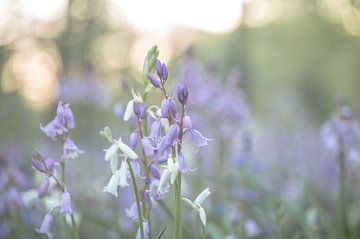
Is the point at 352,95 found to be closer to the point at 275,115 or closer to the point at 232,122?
the point at 275,115

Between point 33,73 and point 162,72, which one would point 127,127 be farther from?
point 33,73

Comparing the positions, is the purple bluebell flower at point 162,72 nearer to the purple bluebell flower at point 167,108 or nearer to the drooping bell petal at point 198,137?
the purple bluebell flower at point 167,108

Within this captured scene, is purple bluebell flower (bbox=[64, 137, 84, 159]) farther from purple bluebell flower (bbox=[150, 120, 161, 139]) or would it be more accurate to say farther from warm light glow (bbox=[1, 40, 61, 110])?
warm light glow (bbox=[1, 40, 61, 110])

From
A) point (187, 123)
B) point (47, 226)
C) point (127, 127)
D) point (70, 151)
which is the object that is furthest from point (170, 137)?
point (127, 127)

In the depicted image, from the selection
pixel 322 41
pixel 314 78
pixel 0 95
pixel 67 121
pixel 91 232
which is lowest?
pixel 314 78

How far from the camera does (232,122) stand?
4.38m

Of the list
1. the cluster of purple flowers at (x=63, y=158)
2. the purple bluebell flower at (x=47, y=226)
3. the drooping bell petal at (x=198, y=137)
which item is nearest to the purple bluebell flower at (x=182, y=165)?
the drooping bell petal at (x=198, y=137)

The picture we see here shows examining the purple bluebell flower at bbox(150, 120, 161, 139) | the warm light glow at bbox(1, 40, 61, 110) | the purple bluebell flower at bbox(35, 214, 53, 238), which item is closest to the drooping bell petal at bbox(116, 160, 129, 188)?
the purple bluebell flower at bbox(150, 120, 161, 139)

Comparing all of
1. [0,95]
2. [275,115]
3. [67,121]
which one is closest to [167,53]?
[275,115]

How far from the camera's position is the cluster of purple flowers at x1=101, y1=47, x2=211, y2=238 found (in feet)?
5.46

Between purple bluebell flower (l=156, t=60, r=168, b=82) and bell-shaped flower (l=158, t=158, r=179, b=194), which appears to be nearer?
bell-shaped flower (l=158, t=158, r=179, b=194)

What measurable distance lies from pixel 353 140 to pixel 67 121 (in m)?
2.06

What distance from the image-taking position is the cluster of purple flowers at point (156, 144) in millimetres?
1663

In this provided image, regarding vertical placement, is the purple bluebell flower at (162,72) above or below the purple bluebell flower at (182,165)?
above
